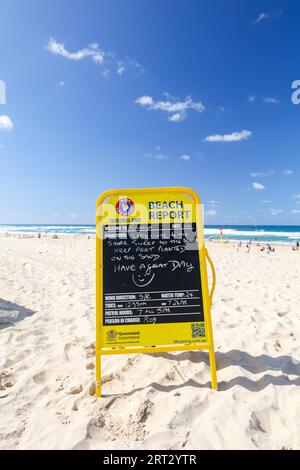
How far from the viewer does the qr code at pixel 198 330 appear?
9.73 ft

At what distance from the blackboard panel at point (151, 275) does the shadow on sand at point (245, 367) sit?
26.3 inches

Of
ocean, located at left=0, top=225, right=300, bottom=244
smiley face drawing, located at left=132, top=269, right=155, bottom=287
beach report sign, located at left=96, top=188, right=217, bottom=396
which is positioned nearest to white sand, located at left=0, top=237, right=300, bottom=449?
beach report sign, located at left=96, top=188, right=217, bottom=396

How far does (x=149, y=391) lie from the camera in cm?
278

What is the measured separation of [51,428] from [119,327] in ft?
3.40

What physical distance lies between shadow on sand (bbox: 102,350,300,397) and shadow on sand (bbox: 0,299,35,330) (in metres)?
2.78

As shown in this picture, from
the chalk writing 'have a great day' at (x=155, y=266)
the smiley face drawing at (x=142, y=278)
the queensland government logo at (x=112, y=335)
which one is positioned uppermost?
the chalk writing 'have a great day' at (x=155, y=266)

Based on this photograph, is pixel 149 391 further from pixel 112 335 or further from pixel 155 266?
pixel 155 266

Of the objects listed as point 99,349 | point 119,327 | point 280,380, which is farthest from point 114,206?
point 280,380

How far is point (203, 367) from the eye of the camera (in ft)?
10.5

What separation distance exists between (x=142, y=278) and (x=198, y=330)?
2.70 ft

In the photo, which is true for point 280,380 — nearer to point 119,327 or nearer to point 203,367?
point 203,367

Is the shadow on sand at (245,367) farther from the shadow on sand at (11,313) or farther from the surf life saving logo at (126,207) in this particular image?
Answer: the shadow on sand at (11,313)

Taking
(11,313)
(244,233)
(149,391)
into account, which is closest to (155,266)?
(149,391)

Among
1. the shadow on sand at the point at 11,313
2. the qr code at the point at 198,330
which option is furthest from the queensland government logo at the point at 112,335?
the shadow on sand at the point at 11,313
